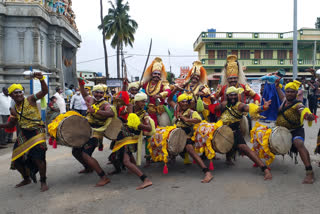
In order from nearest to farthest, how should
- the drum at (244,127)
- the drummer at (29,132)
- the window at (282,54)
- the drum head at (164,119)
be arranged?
1. the drummer at (29,132)
2. the drum at (244,127)
3. the drum head at (164,119)
4. the window at (282,54)

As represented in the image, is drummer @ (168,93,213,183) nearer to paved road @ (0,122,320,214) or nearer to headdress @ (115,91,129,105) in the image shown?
paved road @ (0,122,320,214)

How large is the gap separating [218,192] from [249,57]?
36712 millimetres

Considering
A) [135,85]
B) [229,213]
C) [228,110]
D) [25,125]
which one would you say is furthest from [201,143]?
[25,125]

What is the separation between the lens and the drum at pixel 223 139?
4727 mm

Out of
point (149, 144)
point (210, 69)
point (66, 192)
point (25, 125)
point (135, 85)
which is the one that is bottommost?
point (66, 192)

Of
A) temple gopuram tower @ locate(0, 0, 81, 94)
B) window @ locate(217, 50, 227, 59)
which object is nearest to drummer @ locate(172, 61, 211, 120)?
temple gopuram tower @ locate(0, 0, 81, 94)

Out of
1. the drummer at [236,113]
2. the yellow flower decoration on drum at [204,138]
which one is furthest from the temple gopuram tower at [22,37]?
the drummer at [236,113]

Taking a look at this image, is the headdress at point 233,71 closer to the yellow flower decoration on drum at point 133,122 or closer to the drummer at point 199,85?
the drummer at point 199,85

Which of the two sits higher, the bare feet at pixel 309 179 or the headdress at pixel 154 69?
the headdress at pixel 154 69

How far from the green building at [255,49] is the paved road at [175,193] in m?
33.4

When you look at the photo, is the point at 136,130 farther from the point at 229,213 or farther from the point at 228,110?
the point at 229,213

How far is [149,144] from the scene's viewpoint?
16.3ft

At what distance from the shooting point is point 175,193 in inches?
161

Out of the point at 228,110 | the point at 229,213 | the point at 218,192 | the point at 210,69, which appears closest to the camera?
the point at 229,213
